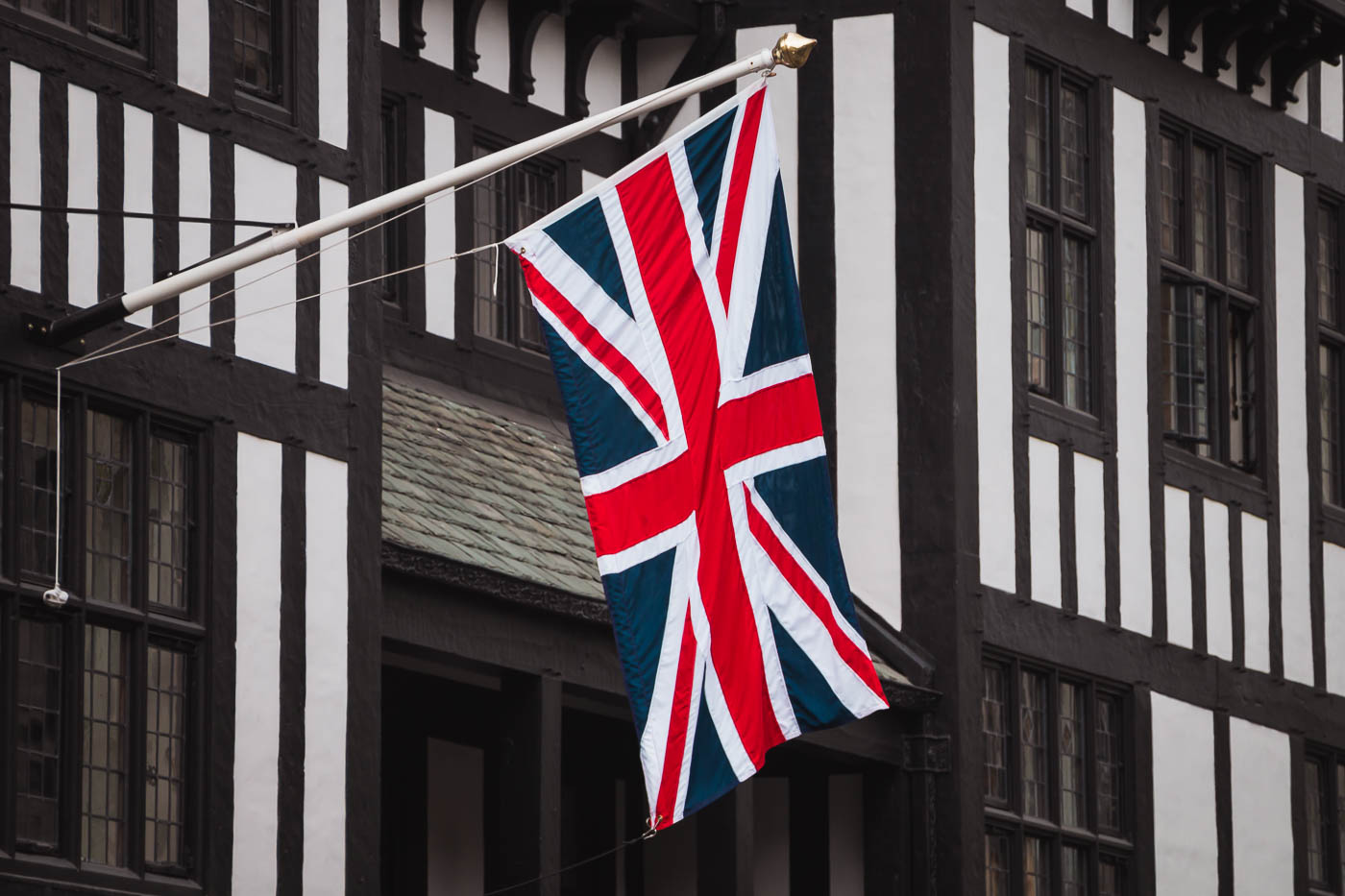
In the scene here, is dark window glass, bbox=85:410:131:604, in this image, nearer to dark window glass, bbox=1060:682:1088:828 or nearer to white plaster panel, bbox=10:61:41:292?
white plaster panel, bbox=10:61:41:292

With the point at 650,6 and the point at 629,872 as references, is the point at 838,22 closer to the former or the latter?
the point at 650,6

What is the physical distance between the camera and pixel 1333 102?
23703mm

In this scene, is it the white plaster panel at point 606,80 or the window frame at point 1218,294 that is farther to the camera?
the window frame at point 1218,294

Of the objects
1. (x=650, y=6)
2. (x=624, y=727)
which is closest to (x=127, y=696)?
(x=624, y=727)

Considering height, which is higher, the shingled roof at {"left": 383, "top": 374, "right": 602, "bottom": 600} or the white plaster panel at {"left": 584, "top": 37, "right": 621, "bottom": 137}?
the white plaster panel at {"left": 584, "top": 37, "right": 621, "bottom": 137}

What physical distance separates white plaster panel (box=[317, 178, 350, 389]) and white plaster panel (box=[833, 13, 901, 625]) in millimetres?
4938

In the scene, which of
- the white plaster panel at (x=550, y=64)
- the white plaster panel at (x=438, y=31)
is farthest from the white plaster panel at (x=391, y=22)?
the white plaster panel at (x=550, y=64)

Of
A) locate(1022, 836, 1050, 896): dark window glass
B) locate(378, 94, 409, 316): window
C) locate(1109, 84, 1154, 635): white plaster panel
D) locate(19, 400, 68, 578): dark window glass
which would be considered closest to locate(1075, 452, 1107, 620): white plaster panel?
locate(1109, 84, 1154, 635): white plaster panel

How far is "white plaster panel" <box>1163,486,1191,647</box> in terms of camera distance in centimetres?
2100

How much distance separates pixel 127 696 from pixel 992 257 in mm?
7732

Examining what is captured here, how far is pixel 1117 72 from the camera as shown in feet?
68.7

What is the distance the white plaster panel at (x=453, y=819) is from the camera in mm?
18438

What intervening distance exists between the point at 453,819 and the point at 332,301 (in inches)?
176

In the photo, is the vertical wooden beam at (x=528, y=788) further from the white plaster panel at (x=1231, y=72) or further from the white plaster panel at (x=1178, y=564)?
the white plaster panel at (x=1231, y=72)
